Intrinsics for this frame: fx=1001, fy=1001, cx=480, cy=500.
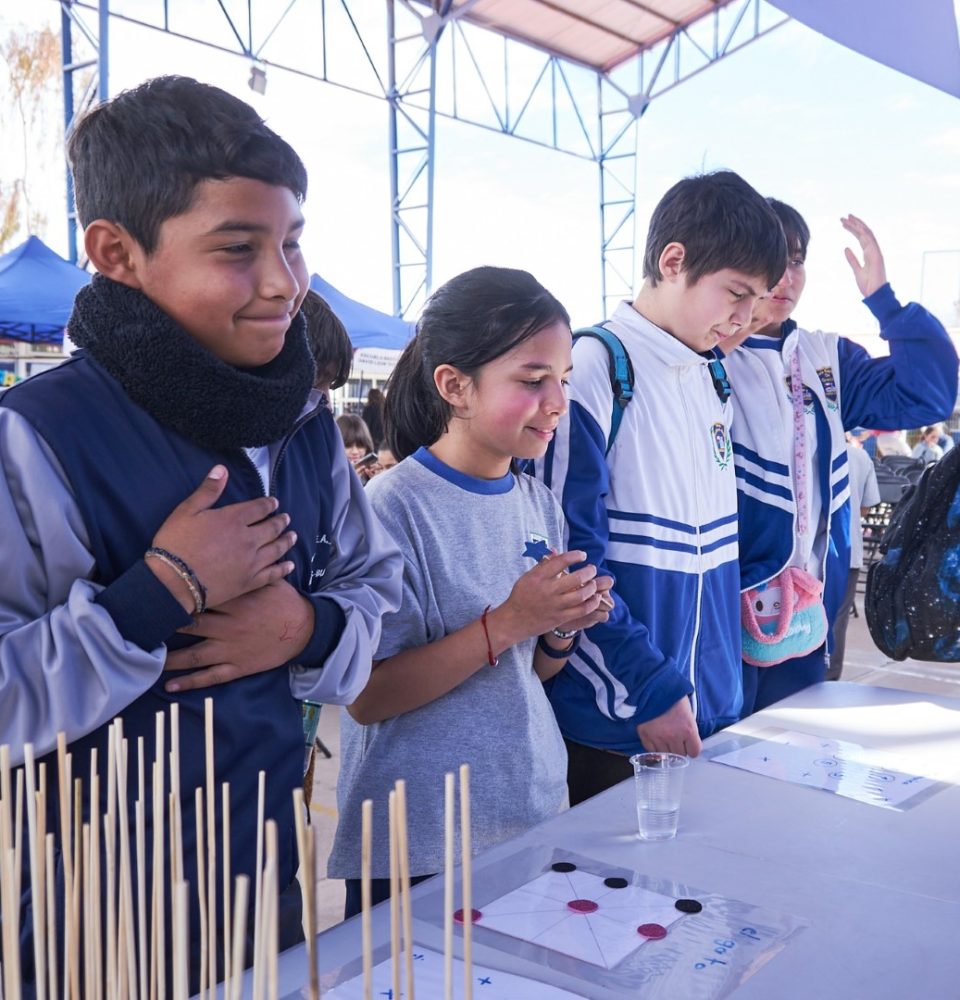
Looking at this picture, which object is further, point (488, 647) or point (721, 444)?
point (721, 444)

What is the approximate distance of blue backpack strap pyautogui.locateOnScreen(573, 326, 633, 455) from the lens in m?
1.50

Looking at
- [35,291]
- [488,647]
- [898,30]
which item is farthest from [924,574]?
[35,291]

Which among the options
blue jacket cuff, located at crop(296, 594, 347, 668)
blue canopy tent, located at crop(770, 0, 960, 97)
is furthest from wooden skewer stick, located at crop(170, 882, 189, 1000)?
blue canopy tent, located at crop(770, 0, 960, 97)

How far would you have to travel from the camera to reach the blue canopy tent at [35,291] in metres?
4.68

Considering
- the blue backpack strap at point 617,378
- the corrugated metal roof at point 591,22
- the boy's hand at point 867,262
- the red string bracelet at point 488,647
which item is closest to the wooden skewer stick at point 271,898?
the red string bracelet at point 488,647

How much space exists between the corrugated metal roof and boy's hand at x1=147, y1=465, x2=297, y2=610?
975 centimetres

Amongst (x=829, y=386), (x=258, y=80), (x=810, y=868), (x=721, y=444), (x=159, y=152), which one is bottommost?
(x=810, y=868)

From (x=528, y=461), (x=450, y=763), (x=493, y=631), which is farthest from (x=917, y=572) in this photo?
(x=528, y=461)

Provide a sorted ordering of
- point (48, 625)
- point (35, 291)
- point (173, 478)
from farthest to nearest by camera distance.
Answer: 1. point (35, 291)
2. point (173, 478)
3. point (48, 625)

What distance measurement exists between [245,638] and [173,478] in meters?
0.16

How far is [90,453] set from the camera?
2.78ft

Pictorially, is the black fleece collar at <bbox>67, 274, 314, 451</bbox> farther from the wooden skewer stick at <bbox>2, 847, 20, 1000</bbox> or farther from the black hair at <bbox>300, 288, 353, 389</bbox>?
the black hair at <bbox>300, 288, 353, 389</bbox>

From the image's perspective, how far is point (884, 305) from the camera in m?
2.11

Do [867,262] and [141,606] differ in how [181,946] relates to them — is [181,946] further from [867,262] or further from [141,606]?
[867,262]
